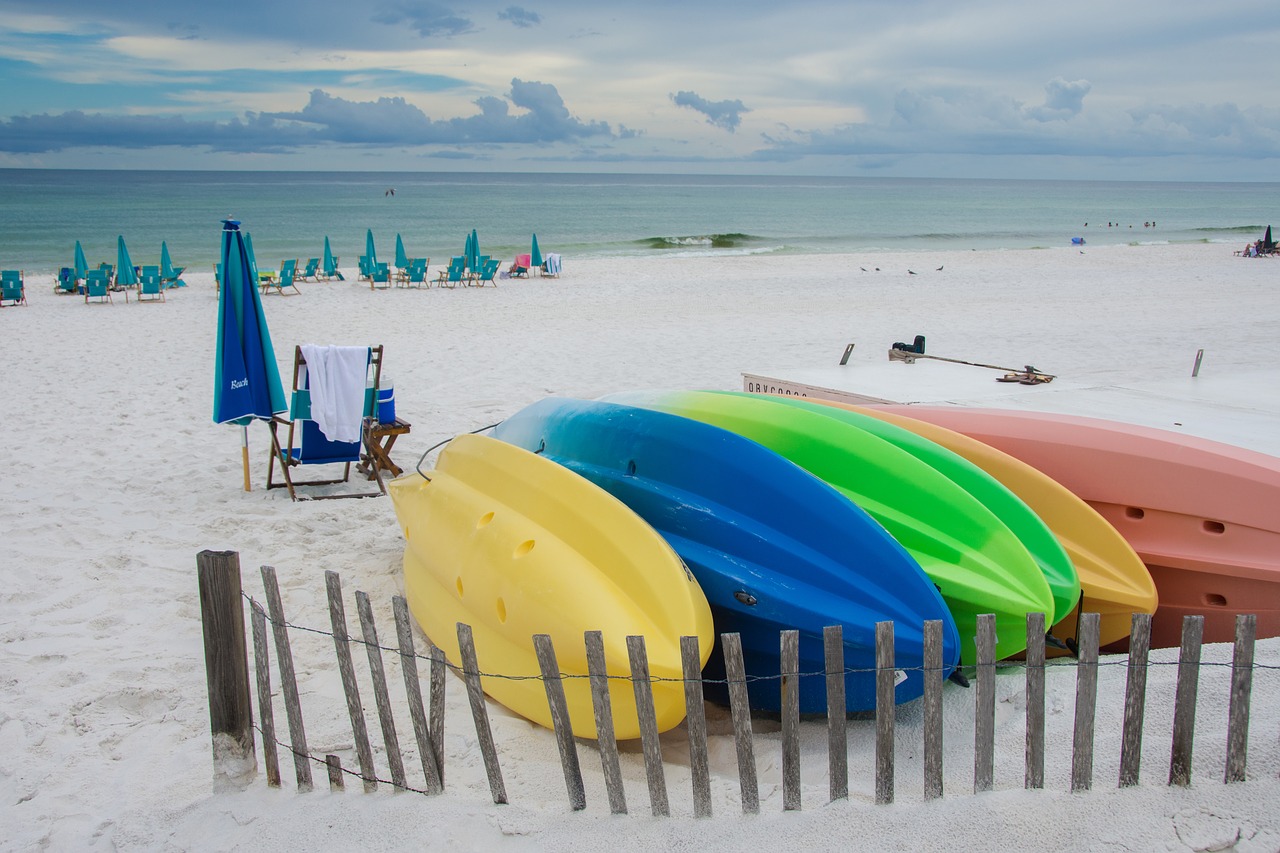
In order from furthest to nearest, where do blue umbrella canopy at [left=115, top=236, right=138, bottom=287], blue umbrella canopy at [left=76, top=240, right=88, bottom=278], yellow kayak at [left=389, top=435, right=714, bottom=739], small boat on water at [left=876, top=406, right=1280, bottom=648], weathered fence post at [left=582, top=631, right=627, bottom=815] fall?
blue umbrella canopy at [left=76, top=240, right=88, bottom=278] → blue umbrella canopy at [left=115, top=236, right=138, bottom=287] → small boat on water at [left=876, top=406, right=1280, bottom=648] → yellow kayak at [left=389, top=435, right=714, bottom=739] → weathered fence post at [left=582, top=631, right=627, bottom=815]

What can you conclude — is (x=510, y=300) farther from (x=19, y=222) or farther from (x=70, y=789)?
(x=19, y=222)

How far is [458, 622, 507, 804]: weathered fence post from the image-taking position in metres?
2.83

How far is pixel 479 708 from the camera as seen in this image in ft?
9.44

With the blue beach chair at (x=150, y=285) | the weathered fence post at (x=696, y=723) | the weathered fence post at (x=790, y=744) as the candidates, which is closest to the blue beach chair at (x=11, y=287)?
the blue beach chair at (x=150, y=285)

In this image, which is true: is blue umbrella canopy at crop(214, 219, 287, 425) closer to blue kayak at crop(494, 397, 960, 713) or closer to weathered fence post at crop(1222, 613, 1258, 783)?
blue kayak at crop(494, 397, 960, 713)

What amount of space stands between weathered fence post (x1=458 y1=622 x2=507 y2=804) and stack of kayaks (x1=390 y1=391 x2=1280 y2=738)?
13 centimetres

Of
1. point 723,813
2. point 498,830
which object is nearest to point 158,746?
point 498,830

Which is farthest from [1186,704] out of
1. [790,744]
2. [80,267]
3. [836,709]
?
[80,267]

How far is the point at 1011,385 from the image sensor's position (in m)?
7.39

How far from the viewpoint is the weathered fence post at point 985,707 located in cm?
271

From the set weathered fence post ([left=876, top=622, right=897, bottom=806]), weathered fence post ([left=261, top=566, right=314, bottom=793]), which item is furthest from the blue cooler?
weathered fence post ([left=876, top=622, right=897, bottom=806])

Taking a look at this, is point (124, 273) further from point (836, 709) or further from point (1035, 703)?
point (1035, 703)

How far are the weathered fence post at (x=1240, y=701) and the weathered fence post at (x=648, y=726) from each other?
1.56 meters

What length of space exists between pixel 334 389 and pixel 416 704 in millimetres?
3822
